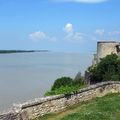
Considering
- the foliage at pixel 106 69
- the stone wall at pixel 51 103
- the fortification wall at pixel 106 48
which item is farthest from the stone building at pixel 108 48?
the stone wall at pixel 51 103

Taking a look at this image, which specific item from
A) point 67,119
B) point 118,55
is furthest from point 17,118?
point 118,55

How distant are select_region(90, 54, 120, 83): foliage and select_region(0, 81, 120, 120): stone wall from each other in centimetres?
1221

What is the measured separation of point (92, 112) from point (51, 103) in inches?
73.6

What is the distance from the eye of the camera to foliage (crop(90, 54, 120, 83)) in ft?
118

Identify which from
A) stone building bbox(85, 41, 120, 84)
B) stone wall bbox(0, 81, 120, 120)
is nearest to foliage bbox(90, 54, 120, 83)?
stone building bbox(85, 41, 120, 84)

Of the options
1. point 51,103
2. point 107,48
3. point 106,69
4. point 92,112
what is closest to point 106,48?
point 107,48

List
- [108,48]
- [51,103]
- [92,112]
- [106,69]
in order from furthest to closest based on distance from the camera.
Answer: [108,48]
[106,69]
[51,103]
[92,112]

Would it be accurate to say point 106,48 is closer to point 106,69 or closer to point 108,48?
point 108,48

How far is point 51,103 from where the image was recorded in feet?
56.0

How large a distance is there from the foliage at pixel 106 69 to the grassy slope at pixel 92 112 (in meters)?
15.8

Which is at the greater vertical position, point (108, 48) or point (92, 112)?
point (108, 48)

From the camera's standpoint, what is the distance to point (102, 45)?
133ft

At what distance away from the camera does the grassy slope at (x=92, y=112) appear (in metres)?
15.5

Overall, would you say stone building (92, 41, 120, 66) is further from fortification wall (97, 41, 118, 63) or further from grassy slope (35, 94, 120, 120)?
grassy slope (35, 94, 120, 120)
